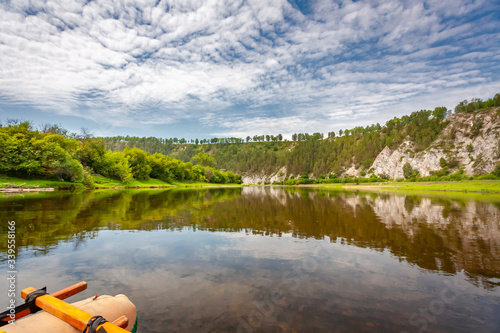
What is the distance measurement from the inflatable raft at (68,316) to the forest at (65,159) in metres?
71.2

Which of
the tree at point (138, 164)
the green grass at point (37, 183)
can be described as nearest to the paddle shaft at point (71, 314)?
the green grass at point (37, 183)

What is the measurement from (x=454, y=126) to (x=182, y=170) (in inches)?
7484

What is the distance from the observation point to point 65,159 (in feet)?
206

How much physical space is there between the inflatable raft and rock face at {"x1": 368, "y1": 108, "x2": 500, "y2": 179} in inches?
6988

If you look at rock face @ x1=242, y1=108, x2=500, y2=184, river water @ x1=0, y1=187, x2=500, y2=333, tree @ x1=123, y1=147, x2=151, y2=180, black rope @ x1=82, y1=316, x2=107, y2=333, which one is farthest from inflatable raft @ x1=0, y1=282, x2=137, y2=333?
rock face @ x1=242, y1=108, x2=500, y2=184

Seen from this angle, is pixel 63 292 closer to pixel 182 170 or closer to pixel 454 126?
pixel 182 170

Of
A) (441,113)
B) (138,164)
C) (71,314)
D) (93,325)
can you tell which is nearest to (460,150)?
(441,113)

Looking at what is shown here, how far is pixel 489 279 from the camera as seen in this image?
28.5 ft

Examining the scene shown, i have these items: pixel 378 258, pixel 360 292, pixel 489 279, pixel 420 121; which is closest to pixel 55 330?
pixel 360 292

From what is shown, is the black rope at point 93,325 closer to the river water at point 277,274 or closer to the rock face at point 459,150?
the river water at point 277,274

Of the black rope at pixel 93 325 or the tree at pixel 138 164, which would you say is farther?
the tree at pixel 138 164

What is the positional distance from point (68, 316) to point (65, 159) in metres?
74.8

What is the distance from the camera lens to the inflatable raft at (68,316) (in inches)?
134

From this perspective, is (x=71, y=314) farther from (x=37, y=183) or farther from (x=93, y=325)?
(x=37, y=183)
